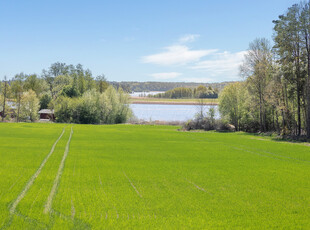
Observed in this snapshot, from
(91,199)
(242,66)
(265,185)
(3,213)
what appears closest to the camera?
(3,213)

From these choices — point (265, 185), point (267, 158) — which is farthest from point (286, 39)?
point (265, 185)

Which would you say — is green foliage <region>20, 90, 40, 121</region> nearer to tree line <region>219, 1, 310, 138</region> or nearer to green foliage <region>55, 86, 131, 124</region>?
green foliage <region>55, 86, 131, 124</region>

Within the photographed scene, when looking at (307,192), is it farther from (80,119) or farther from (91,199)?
(80,119)

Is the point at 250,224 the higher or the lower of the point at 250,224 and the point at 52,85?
the lower

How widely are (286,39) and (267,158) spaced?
21748 mm

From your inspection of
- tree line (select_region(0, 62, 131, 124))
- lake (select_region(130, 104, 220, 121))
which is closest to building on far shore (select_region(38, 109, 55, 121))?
tree line (select_region(0, 62, 131, 124))

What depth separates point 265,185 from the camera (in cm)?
1296

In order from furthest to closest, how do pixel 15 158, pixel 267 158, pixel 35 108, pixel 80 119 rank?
1. pixel 35 108
2. pixel 80 119
3. pixel 267 158
4. pixel 15 158

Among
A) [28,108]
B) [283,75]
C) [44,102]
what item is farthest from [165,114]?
[283,75]

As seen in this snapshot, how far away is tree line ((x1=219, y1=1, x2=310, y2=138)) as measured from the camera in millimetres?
35719

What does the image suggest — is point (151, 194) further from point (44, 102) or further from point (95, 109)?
point (44, 102)

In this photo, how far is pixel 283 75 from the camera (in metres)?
38.5

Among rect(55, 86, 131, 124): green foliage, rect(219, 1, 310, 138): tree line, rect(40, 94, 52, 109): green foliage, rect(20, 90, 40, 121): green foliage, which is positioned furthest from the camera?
rect(40, 94, 52, 109): green foliage

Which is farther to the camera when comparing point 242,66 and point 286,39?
point 242,66
